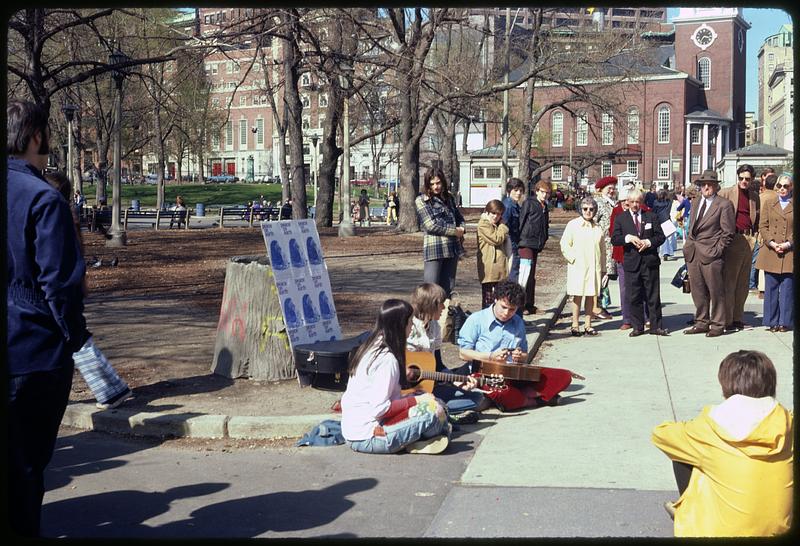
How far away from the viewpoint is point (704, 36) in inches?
4464

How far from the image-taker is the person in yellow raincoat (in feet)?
14.6

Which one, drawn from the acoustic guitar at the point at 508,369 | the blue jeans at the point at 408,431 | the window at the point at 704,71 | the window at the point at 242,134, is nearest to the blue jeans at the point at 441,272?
the acoustic guitar at the point at 508,369

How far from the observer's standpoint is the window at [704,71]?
115 metres

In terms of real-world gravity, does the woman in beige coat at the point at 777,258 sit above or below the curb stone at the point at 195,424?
above

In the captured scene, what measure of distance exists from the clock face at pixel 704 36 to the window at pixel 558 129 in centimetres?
2046

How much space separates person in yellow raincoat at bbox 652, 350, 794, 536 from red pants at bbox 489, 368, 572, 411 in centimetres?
379

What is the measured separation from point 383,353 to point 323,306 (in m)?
2.85

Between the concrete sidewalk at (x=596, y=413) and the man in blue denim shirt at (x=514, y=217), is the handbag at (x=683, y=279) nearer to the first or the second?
the concrete sidewalk at (x=596, y=413)

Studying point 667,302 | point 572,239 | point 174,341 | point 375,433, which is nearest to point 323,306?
point 174,341

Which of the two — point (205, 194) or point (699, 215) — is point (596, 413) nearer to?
point (699, 215)

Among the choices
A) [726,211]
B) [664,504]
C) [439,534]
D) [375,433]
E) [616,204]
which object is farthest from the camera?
A: [616,204]

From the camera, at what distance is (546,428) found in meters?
7.81

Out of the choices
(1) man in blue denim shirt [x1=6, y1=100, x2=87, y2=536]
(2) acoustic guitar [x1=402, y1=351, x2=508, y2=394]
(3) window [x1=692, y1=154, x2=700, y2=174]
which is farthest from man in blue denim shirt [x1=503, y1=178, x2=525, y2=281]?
(3) window [x1=692, y1=154, x2=700, y2=174]

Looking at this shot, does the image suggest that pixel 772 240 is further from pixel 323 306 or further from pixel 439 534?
pixel 439 534
